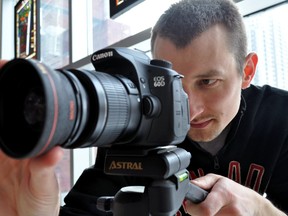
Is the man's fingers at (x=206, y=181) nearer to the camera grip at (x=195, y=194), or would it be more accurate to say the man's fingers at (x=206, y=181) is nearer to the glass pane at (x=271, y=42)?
the camera grip at (x=195, y=194)

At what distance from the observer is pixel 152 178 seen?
0.58m

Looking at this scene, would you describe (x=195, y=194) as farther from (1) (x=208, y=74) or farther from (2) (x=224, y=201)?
(1) (x=208, y=74)

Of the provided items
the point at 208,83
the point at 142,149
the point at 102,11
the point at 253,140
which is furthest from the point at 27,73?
the point at 102,11

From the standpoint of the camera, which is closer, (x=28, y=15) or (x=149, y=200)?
(x=149, y=200)

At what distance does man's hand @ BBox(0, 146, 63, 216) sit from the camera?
603 millimetres

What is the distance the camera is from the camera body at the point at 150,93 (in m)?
0.55

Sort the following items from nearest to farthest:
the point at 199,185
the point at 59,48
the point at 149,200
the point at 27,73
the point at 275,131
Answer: the point at 27,73
the point at 149,200
the point at 199,185
the point at 275,131
the point at 59,48

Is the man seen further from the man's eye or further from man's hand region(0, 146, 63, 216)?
man's hand region(0, 146, 63, 216)

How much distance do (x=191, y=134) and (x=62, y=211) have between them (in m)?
0.42

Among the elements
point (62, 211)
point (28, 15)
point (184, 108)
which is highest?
point (28, 15)

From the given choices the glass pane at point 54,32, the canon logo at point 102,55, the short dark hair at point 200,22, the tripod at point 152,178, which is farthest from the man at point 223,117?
the glass pane at point 54,32

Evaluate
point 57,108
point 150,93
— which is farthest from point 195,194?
point 57,108

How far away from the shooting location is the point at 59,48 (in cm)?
238

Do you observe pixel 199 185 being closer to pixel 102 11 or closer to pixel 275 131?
pixel 275 131
